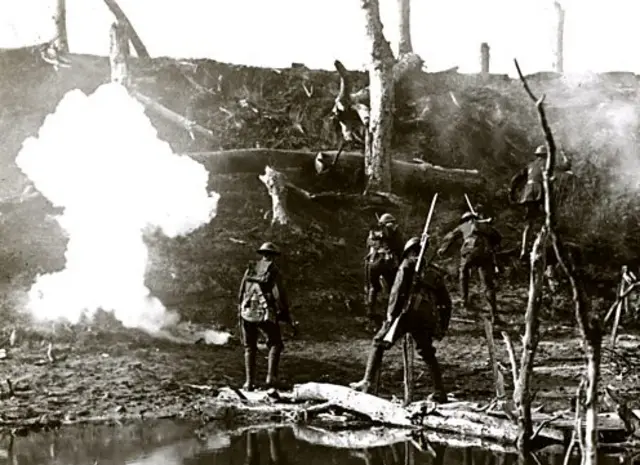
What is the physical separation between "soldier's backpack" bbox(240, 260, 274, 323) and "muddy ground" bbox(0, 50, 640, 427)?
1192 millimetres

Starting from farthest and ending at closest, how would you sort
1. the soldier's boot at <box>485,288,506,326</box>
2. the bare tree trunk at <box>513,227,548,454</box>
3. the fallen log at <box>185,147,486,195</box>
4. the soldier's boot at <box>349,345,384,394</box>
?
the fallen log at <box>185,147,486,195</box> → the soldier's boot at <box>485,288,506,326</box> → the soldier's boot at <box>349,345,384,394</box> → the bare tree trunk at <box>513,227,548,454</box>

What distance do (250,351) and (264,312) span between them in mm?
582

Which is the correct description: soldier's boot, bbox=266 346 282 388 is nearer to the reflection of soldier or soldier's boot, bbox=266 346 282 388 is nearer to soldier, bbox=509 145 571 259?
the reflection of soldier

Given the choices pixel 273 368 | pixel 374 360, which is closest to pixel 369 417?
pixel 374 360

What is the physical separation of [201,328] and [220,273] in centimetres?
222

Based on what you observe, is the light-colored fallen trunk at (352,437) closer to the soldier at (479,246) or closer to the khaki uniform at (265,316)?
the khaki uniform at (265,316)

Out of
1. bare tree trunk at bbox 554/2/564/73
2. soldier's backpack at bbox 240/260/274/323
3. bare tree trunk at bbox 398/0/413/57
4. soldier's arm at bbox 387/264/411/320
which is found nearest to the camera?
soldier's arm at bbox 387/264/411/320

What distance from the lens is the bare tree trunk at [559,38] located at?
119 ft

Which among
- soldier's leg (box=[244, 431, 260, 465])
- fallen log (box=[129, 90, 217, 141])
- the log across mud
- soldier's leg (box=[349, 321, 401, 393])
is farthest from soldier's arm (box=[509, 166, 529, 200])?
soldier's leg (box=[244, 431, 260, 465])

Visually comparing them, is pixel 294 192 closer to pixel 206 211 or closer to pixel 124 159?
pixel 206 211

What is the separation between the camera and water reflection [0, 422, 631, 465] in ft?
32.2

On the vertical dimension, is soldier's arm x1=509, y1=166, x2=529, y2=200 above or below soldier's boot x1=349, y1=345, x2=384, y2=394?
above

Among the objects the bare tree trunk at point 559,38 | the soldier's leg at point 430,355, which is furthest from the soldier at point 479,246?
the bare tree trunk at point 559,38

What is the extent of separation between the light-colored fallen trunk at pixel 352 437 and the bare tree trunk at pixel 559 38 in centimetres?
2733
